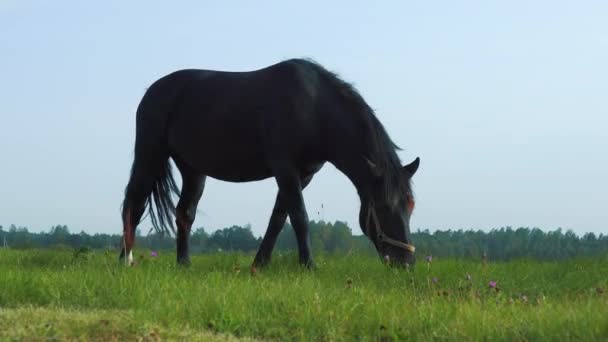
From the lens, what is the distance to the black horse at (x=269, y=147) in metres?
9.35

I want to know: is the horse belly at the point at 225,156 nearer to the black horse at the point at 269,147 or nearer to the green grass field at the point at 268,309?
the black horse at the point at 269,147

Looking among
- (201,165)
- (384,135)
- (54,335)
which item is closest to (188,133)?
(201,165)

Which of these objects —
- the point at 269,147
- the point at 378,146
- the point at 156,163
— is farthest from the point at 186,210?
the point at 378,146

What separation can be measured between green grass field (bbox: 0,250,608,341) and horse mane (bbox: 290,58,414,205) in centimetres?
91

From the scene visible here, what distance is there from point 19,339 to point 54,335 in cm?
22

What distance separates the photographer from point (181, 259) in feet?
37.6

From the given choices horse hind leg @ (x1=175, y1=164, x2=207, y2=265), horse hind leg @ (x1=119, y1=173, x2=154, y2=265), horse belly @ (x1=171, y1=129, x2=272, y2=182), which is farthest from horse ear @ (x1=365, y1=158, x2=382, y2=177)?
horse hind leg @ (x1=119, y1=173, x2=154, y2=265)

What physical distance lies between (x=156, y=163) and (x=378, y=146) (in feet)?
11.4

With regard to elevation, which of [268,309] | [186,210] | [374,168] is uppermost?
[374,168]

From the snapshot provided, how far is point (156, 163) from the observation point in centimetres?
1148

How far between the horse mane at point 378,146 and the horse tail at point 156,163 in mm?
2505

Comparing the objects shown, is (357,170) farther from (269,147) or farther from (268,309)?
(268,309)

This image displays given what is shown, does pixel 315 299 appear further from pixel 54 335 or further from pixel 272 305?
pixel 54 335

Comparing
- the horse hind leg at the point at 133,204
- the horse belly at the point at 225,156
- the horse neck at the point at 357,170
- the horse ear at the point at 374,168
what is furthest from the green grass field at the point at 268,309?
the horse hind leg at the point at 133,204
